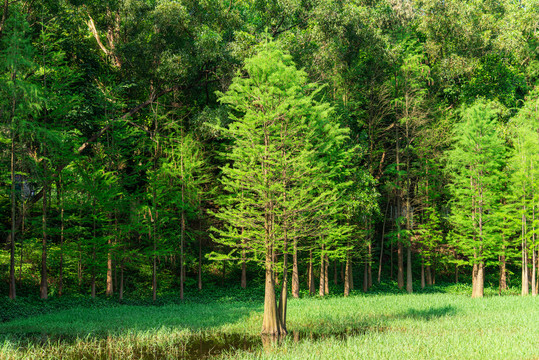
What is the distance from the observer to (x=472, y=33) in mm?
29469

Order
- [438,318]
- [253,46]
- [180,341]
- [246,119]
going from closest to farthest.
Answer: [180,341] < [246,119] < [438,318] < [253,46]

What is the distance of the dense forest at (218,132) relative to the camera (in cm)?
2189

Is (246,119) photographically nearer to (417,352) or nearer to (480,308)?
(417,352)

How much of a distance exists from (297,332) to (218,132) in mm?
12450

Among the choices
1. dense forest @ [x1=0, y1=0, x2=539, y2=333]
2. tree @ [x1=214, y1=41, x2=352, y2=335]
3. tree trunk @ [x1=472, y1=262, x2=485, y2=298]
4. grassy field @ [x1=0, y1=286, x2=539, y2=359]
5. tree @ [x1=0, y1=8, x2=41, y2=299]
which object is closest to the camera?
grassy field @ [x1=0, y1=286, x2=539, y2=359]

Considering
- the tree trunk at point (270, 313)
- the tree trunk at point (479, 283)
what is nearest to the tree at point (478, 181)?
the tree trunk at point (479, 283)

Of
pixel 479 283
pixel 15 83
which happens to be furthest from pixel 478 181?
pixel 15 83

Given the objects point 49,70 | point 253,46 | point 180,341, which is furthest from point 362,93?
point 180,341

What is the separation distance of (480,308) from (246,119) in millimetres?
13238

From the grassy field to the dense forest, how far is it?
2.89 metres

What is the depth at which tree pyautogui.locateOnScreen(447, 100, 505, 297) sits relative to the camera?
85.0 ft

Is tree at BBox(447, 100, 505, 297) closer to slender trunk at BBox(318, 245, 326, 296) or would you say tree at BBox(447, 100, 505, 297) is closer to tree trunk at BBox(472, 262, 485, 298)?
tree trunk at BBox(472, 262, 485, 298)

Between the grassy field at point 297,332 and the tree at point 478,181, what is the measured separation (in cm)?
528

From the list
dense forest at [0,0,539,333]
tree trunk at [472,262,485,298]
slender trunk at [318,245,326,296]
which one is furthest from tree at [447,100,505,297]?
slender trunk at [318,245,326,296]
